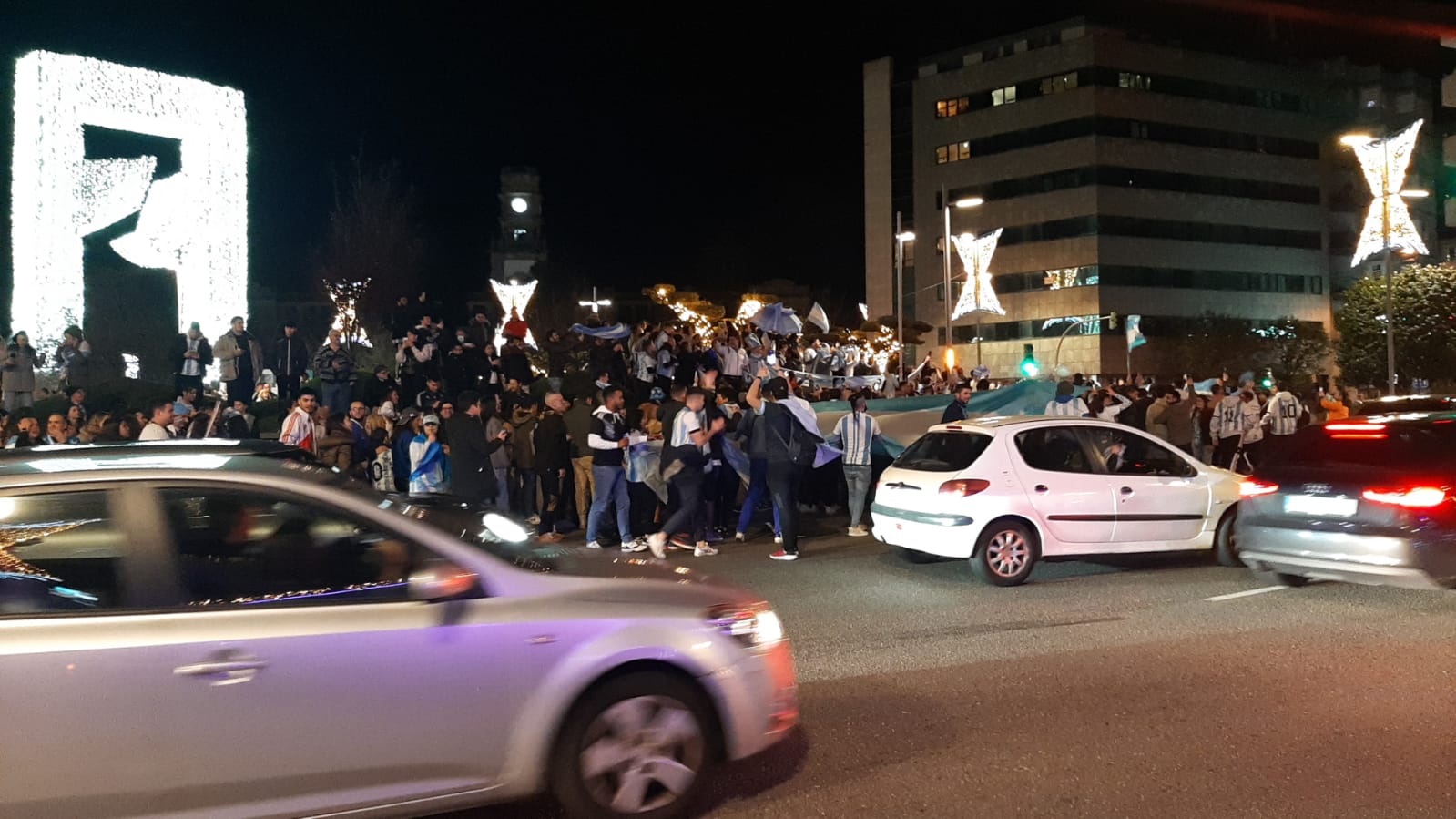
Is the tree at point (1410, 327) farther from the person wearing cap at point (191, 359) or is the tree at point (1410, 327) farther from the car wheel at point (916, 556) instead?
the person wearing cap at point (191, 359)

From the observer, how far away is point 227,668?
12.7ft

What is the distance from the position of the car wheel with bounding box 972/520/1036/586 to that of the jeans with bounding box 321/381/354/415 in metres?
10.1

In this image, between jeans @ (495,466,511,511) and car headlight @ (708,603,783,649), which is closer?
car headlight @ (708,603,783,649)

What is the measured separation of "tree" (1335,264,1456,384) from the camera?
40500mm

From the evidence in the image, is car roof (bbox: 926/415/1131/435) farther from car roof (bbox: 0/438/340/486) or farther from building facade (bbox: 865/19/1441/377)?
building facade (bbox: 865/19/1441/377)

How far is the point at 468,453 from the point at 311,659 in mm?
7255

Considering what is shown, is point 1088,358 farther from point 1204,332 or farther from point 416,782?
point 416,782

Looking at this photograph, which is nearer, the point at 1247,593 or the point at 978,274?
the point at 1247,593

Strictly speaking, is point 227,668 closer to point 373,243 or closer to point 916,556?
point 916,556

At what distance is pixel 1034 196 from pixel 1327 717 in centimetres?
6870

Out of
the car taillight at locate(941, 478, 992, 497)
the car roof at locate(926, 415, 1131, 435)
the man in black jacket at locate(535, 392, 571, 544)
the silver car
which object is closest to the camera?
the silver car

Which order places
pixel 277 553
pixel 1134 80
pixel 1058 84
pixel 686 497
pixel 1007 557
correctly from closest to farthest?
1. pixel 277 553
2. pixel 1007 557
3. pixel 686 497
4. pixel 1134 80
5. pixel 1058 84

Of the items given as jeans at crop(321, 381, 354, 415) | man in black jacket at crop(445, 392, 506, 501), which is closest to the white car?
man in black jacket at crop(445, 392, 506, 501)

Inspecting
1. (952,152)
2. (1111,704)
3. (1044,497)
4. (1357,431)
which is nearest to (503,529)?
(1111,704)
